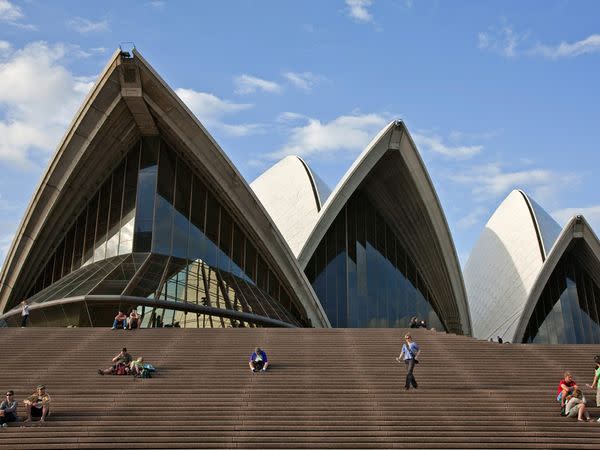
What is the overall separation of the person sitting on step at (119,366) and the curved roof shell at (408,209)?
16128mm

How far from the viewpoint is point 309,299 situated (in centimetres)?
2906

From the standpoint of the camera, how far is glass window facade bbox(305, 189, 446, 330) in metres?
31.5

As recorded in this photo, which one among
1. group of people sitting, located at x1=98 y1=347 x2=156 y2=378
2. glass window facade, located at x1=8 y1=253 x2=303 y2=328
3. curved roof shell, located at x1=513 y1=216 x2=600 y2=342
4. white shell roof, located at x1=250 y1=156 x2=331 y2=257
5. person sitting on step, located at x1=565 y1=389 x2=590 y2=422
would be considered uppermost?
white shell roof, located at x1=250 y1=156 x2=331 y2=257

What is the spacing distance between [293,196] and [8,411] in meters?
24.7

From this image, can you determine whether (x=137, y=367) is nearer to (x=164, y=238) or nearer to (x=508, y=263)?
(x=164, y=238)

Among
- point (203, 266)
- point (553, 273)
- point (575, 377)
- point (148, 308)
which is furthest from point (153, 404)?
point (553, 273)

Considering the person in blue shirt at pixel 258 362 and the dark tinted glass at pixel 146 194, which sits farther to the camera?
the dark tinted glass at pixel 146 194

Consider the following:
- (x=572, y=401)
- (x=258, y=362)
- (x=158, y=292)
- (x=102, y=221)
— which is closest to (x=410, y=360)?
(x=572, y=401)

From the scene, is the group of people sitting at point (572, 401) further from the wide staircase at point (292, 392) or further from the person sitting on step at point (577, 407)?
the wide staircase at point (292, 392)

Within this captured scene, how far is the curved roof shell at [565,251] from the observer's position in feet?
Answer: 106

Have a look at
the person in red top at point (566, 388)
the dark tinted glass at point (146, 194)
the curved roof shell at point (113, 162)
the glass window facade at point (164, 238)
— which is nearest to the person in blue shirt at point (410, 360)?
the person in red top at point (566, 388)

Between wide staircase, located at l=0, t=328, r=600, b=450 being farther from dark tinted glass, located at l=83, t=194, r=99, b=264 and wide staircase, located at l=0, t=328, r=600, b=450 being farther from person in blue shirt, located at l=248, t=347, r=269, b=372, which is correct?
dark tinted glass, located at l=83, t=194, r=99, b=264

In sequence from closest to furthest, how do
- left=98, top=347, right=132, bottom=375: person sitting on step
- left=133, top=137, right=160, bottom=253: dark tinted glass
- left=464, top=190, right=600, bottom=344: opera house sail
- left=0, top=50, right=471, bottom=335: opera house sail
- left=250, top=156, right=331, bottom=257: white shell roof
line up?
left=98, top=347, right=132, bottom=375: person sitting on step, left=0, top=50, right=471, bottom=335: opera house sail, left=133, top=137, right=160, bottom=253: dark tinted glass, left=250, top=156, right=331, bottom=257: white shell roof, left=464, top=190, right=600, bottom=344: opera house sail

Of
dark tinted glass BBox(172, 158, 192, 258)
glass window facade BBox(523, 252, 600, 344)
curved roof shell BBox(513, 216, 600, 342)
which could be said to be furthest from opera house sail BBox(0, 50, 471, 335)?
glass window facade BBox(523, 252, 600, 344)
